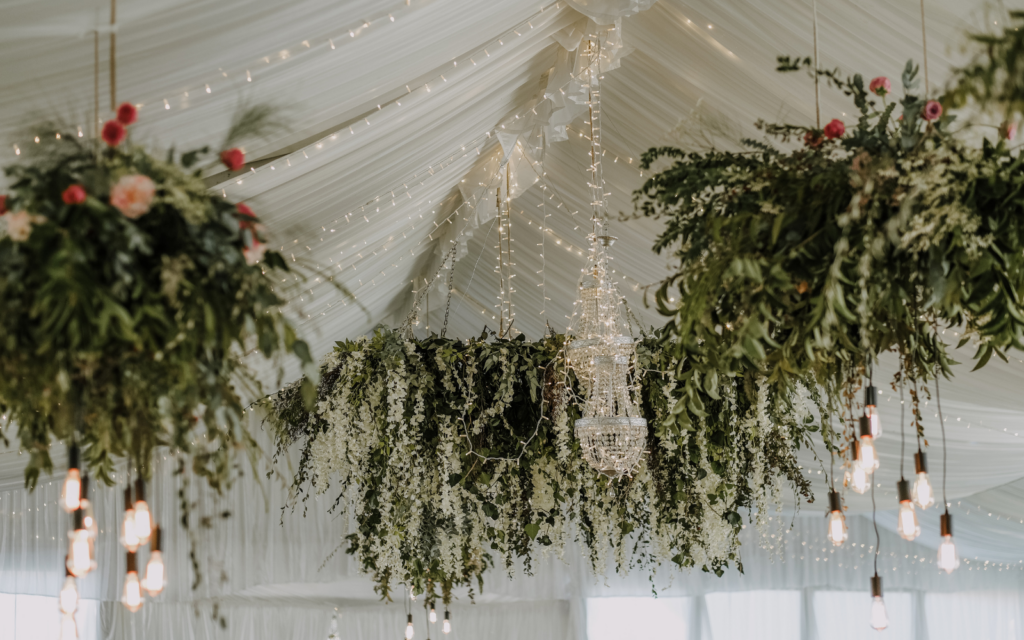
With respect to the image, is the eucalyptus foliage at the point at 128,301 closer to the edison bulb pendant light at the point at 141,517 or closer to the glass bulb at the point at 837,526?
the edison bulb pendant light at the point at 141,517

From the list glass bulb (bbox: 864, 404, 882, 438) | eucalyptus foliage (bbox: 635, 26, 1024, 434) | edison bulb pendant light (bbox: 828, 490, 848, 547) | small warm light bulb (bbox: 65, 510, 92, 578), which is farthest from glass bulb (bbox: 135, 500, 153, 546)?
edison bulb pendant light (bbox: 828, 490, 848, 547)

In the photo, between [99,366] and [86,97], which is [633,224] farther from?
[99,366]

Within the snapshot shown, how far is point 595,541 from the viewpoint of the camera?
5.29m

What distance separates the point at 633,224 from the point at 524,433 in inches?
51.6

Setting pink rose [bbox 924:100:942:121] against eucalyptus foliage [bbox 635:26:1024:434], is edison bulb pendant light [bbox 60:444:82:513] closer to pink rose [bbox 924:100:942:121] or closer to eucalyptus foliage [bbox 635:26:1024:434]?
eucalyptus foliage [bbox 635:26:1024:434]

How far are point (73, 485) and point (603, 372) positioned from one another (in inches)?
103

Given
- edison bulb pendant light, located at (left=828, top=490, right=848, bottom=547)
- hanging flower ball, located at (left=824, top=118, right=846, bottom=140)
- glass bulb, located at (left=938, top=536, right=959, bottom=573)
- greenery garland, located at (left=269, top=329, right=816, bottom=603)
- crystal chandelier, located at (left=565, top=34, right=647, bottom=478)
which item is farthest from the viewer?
greenery garland, located at (left=269, top=329, right=816, bottom=603)

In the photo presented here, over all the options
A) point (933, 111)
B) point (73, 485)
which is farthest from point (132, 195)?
point (933, 111)

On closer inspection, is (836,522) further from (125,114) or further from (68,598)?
(125,114)

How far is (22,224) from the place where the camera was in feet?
5.85

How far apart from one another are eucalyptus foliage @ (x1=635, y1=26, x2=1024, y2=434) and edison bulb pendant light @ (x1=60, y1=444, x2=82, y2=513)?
→ 4.70ft

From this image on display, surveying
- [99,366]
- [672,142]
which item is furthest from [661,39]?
[99,366]

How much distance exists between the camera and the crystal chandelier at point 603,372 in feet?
13.6

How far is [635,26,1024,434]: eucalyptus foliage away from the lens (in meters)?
2.15
